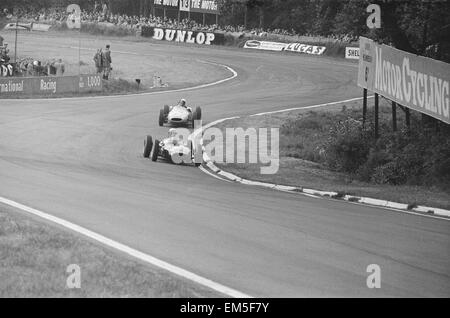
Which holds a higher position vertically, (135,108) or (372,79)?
(372,79)

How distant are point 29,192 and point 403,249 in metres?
7.07

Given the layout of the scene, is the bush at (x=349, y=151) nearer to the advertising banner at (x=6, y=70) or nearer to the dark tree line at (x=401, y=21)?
the dark tree line at (x=401, y=21)

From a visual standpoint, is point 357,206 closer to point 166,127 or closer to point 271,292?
point 271,292

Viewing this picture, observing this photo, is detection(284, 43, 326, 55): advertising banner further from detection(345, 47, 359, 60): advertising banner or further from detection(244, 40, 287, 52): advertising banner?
detection(345, 47, 359, 60): advertising banner

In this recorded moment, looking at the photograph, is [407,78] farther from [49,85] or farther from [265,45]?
[265,45]

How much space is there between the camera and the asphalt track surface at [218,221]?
862cm

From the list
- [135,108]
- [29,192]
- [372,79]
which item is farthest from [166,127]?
[29,192]

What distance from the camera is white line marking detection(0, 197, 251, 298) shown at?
7.99 metres

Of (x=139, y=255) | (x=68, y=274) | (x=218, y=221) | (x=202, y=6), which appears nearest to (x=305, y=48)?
(x=202, y=6)

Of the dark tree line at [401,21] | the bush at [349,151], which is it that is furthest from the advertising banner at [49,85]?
the bush at [349,151]

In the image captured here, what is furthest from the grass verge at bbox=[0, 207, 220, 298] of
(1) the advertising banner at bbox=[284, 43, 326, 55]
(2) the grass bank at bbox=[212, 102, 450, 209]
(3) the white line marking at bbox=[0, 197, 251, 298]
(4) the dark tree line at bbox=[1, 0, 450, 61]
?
(1) the advertising banner at bbox=[284, 43, 326, 55]

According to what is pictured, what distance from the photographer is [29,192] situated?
46.0 ft

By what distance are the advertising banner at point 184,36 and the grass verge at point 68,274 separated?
5144 cm

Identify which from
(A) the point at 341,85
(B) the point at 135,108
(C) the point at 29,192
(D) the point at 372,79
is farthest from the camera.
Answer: (A) the point at 341,85
